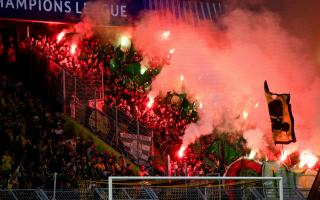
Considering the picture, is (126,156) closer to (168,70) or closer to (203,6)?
(168,70)

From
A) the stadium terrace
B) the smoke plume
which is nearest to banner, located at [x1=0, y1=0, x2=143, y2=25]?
the stadium terrace

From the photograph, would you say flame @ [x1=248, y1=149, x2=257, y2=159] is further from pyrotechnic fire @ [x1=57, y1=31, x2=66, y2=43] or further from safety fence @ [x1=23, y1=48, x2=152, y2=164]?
pyrotechnic fire @ [x1=57, y1=31, x2=66, y2=43]

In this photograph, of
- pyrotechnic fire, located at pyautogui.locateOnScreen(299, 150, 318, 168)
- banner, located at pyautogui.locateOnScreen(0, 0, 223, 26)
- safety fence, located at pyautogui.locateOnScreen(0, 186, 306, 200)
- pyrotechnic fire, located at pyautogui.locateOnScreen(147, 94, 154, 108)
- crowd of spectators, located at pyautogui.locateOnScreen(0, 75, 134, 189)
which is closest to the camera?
safety fence, located at pyautogui.locateOnScreen(0, 186, 306, 200)

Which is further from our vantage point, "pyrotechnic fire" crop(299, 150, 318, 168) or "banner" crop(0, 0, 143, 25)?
"pyrotechnic fire" crop(299, 150, 318, 168)

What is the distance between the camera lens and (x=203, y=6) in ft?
64.7

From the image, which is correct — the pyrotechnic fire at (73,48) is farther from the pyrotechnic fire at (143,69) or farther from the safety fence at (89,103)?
the pyrotechnic fire at (143,69)

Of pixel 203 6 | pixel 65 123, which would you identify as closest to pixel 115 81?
pixel 65 123

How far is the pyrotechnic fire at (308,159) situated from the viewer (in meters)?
20.2

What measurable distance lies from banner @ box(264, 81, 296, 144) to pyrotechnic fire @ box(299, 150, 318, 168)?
2.25 ft

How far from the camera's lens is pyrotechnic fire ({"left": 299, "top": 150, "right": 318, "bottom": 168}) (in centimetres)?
2023

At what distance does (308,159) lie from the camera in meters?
20.3

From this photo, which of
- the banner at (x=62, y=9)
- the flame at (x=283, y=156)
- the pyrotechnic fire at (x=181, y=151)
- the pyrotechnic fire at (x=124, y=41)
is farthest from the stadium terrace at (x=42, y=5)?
the flame at (x=283, y=156)

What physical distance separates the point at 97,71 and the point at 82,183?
2.74 metres

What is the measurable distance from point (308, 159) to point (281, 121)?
134 cm
